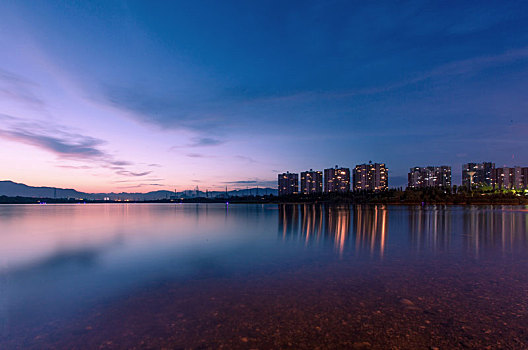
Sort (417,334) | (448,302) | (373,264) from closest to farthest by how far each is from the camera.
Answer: (417,334), (448,302), (373,264)

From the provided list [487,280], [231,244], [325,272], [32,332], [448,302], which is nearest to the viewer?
[32,332]

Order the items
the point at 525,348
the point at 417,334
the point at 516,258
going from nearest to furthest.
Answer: the point at 525,348 < the point at 417,334 < the point at 516,258

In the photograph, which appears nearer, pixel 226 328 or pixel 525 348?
pixel 525 348

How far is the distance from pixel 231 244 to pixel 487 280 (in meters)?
16.5

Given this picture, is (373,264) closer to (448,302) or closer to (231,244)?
(448,302)

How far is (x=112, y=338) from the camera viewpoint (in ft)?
22.7

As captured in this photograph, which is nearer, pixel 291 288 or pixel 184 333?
pixel 184 333

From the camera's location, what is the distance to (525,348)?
20.6 feet

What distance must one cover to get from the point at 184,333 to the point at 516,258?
18575 millimetres

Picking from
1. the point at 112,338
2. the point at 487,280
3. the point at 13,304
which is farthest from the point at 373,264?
the point at 13,304

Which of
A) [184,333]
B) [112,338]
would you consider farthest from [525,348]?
[112,338]

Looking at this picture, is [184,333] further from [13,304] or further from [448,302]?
[448,302]

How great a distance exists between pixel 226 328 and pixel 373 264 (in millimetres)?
9966

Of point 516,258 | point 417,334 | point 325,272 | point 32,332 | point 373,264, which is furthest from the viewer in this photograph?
point 516,258
